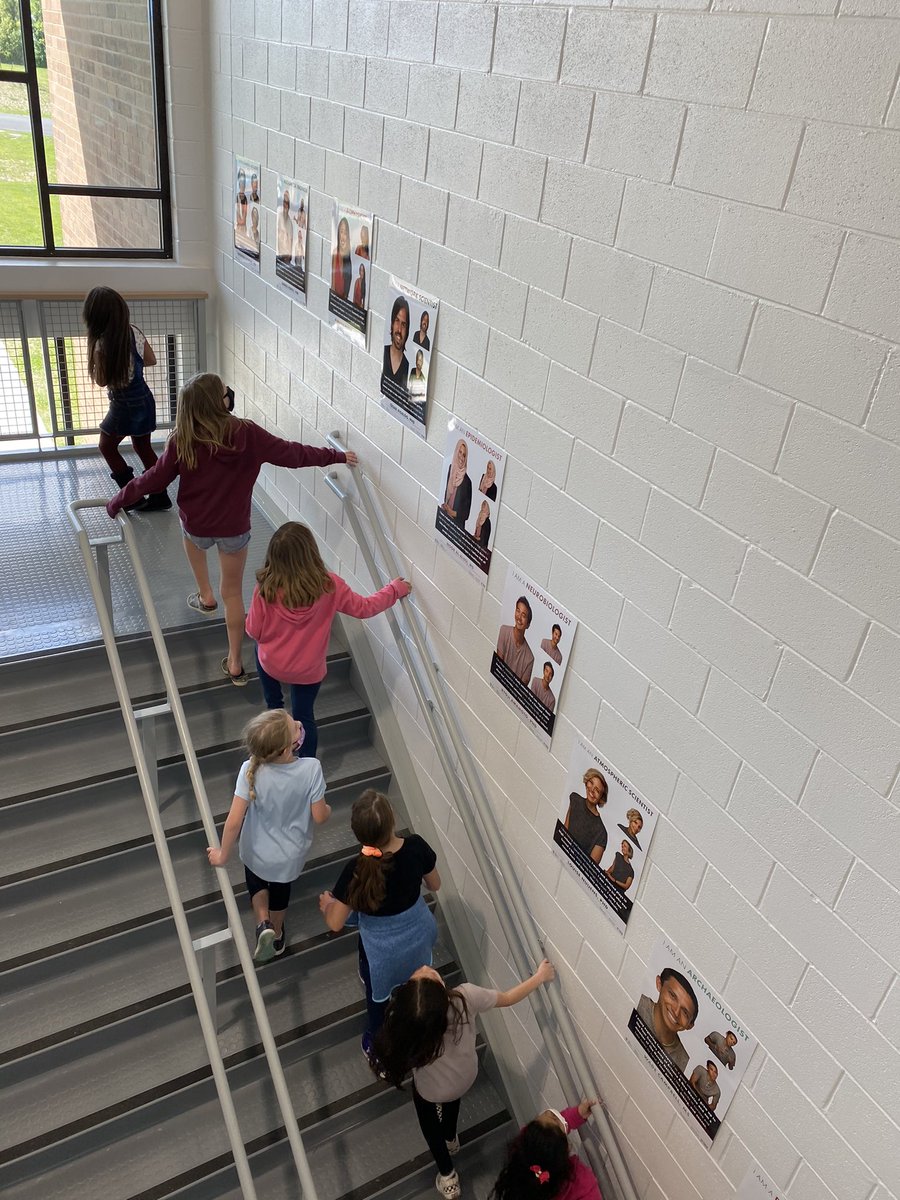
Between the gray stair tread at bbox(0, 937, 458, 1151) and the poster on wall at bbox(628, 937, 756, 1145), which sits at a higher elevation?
the poster on wall at bbox(628, 937, 756, 1145)

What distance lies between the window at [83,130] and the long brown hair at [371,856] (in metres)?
4.41

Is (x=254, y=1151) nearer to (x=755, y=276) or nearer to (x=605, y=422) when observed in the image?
(x=605, y=422)

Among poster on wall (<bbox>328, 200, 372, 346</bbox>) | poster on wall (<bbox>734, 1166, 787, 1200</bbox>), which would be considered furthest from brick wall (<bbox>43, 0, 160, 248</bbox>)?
poster on wall (<bbox>734, 1166, 787, 1200</bbox>)

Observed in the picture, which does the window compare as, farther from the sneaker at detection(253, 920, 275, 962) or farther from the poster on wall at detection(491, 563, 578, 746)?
the sneaker at detection(253, 920, 275, 962)

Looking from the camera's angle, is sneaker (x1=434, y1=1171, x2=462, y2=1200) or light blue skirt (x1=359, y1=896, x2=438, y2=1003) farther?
sneaker (x1=434, y1=1171, x2=462, y2=1200)

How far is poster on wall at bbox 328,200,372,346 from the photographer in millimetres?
3748

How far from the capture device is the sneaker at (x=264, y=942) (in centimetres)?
343

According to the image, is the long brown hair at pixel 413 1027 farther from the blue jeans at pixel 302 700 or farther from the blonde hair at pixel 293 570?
the blonde hair at pixel 293 570

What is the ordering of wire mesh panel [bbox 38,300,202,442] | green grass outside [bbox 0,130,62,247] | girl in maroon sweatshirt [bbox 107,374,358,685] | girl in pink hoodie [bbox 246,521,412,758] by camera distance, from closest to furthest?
girl in pink hoodie [bbox 246,521,412,758]
girl in maroon sweatshirt [bbox 107,374,358,685]
green grass outside [bbox 0,130,62,247]
wire mesh panel [bbox 38,300,202,442]

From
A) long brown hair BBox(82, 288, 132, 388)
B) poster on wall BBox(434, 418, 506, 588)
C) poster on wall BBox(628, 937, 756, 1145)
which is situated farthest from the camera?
long brown hair BBox(82, 288, 132, 388)

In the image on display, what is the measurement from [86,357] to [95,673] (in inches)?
98.0

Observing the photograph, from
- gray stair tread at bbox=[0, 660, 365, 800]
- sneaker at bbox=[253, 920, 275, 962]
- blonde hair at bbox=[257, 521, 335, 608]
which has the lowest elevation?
sneaker at bbox=[253, 920, 275, 962]

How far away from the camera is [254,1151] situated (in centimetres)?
328

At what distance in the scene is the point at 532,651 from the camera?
3002 millimetres
